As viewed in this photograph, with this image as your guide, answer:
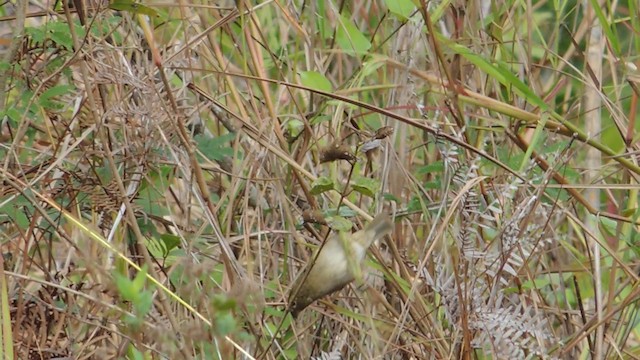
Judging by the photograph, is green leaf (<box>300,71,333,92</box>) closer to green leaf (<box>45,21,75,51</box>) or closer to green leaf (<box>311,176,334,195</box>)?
green leaf (<box>311,176,334,195</box>)

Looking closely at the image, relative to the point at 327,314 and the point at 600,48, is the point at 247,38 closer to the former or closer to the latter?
the point at 327,314

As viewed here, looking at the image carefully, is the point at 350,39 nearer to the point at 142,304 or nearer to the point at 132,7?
the point at 132,7

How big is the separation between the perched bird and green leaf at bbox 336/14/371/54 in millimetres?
366

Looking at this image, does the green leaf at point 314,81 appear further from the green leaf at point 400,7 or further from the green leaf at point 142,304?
the green leaf at point 142,304

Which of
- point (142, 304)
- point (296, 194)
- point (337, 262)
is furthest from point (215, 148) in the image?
point (142, 304)

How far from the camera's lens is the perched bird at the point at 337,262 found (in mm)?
1019

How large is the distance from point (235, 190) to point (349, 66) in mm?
544

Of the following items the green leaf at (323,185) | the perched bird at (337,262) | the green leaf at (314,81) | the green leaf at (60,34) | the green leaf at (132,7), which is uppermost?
the green leaf at (132,7)

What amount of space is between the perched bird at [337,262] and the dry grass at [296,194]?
0.03 m

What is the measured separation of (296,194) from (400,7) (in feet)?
1.05

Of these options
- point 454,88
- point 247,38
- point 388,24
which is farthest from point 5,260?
point 388,24

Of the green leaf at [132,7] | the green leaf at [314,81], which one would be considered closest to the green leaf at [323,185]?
the green leaf at [314,81]

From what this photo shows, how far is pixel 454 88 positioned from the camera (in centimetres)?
127

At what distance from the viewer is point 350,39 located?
136cm
